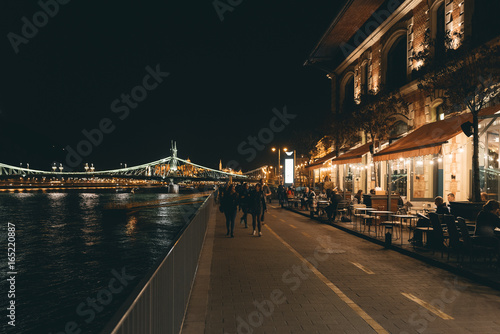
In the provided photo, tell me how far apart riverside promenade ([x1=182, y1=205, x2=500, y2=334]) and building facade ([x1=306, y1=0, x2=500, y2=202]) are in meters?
6.26

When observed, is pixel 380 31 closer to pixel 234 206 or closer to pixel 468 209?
pixel 234 206

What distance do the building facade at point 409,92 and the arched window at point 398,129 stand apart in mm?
61

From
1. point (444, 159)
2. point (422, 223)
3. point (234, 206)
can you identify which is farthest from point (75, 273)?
point (444, 159)

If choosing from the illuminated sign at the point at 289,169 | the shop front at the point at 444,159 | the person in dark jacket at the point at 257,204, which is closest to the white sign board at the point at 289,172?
the illuminated sign at the point at 289,169

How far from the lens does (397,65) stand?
79.2ft

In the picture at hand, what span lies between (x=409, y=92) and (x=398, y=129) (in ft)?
8.16

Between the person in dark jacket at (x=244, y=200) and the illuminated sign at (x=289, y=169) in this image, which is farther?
the illuminated sign at (x=289, y=169)

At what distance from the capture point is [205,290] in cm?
642

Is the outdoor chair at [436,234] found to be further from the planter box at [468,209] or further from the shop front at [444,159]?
the shop front at [444,159]

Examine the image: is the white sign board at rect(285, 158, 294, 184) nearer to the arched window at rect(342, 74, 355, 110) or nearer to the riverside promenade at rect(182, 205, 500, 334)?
the arched window at rect(342, 74, 355, 110)

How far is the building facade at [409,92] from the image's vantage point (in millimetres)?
14969

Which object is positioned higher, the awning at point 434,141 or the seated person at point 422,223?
the awning at point 434,141

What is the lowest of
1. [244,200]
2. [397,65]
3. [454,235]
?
[454,235]

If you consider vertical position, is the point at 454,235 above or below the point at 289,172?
below
